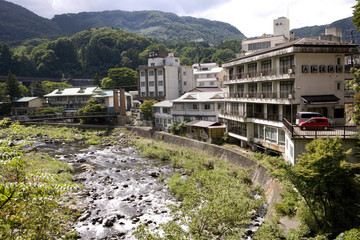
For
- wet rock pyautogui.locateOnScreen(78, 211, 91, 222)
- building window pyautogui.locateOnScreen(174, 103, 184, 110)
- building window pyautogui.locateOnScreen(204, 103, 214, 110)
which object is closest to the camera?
wet rock pyautogui.locateOnScreen(78, 211, 91, 222)

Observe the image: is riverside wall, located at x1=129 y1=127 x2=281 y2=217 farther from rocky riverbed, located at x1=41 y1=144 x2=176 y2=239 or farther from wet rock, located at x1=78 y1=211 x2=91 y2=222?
wet rock, located at x1=78 y1=211 x2=91 y2=222

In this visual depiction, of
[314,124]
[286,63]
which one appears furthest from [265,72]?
[314,124]

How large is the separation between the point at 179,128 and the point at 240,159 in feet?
53.4

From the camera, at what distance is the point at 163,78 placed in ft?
196

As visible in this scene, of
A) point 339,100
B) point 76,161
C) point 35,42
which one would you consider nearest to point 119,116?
point 76,161

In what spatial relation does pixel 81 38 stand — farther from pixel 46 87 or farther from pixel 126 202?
pixel 126 202

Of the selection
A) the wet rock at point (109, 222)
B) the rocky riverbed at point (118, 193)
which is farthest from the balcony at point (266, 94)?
the wet rock at point (109, 222)

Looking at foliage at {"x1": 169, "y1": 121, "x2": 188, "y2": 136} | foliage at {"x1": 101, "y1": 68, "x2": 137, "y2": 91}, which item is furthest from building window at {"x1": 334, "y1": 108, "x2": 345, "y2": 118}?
foliage at {"x1": 101, "y1": 68, "x2": 137, "y2": 91}

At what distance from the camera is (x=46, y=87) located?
82.9 meters

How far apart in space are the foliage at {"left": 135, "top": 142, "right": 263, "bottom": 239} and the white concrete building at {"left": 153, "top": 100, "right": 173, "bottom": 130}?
19068mm

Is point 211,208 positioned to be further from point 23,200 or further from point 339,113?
point 339,113

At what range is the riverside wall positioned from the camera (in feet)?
58.0

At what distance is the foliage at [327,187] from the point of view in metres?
11.9

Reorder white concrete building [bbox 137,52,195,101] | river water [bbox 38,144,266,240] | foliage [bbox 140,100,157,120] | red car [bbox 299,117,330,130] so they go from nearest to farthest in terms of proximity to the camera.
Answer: river water [bbox 38,144,266,240] < red car [bbox 299,117,330,130] < foliage [bbox 140,100,157,120] < white concrete building [bbox 137,52,195,101]
